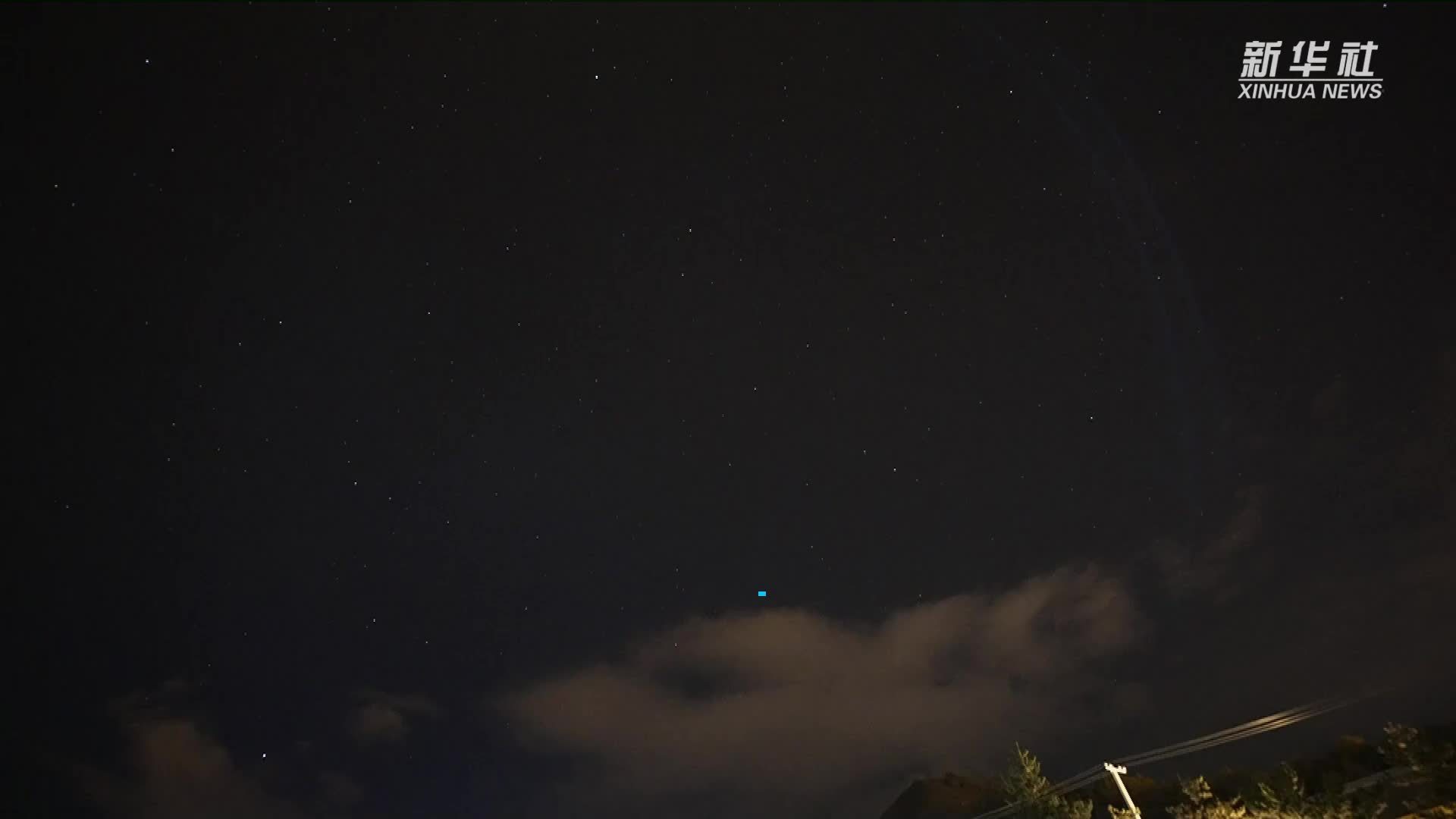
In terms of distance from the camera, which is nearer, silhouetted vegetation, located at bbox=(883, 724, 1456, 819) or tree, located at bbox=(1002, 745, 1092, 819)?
silhouetted vegetation, located at bbox=(883, 724, 1456, 819)

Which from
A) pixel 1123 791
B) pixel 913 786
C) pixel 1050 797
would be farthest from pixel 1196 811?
pixel 913 786

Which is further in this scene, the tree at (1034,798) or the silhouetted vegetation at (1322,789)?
the tree at (1034,798)

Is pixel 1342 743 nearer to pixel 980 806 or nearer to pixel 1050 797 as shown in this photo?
pixel 1050 797

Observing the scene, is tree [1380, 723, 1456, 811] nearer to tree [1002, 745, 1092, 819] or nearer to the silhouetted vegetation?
the silhouetted vegetation

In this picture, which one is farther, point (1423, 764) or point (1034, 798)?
point (1034, 798)

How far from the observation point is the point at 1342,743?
41.6m

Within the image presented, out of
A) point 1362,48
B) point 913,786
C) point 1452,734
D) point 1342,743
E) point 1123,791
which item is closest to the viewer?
point 1362,48

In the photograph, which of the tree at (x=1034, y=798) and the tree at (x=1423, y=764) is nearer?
the tree at (x=1423, y=764)

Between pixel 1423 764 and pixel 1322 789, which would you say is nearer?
pixel 1423 764

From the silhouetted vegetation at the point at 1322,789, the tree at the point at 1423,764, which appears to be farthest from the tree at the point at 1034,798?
the tree at the point at 1423,764

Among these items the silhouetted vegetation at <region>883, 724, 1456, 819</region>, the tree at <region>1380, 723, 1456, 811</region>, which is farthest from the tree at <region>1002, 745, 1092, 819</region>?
the tree at <region>1380, 723, 1456, 811</region>

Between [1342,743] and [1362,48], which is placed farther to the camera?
[1342,743]

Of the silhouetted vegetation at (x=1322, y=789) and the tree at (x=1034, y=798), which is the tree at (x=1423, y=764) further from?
the tree at (x=1034, y=798)

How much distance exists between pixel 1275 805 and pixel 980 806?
275 ft
